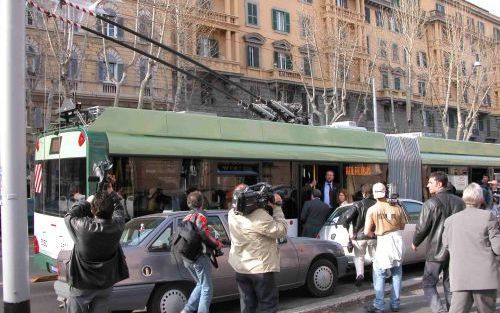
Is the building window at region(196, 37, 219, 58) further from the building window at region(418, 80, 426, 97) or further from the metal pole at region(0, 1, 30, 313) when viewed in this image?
the metal pole at region(0, 1, 30, 313)

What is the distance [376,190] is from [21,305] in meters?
4.58

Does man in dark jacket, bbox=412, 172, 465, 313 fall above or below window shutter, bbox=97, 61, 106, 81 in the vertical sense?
below

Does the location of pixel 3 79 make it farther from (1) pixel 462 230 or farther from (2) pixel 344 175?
(2) pixel 344 175

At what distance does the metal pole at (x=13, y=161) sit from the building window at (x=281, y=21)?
38.4m

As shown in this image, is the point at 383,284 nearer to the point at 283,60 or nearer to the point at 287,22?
the point at 283,60

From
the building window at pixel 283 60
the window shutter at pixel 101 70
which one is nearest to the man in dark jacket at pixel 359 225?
the window shutter at pixel 101 70

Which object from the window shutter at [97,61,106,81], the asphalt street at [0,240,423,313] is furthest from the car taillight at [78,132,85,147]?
the window shutter at [97,61,106,81]

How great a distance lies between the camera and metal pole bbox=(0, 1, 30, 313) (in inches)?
172

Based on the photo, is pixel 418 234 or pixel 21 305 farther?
pixel 418 234

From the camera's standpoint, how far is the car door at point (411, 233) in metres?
9.85

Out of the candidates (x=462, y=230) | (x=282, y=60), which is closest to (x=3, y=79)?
(x=462, y=230)

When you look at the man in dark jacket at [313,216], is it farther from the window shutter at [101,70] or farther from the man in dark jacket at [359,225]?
the window shutter at [101,70]

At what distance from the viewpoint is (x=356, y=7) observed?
47.1 m

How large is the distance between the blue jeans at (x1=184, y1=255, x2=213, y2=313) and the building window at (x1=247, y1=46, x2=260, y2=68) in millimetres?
34179
